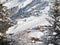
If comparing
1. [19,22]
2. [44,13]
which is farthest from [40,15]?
[19,22]

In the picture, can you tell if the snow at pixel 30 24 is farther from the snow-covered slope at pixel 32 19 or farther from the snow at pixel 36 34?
the snow at pixel 36 34

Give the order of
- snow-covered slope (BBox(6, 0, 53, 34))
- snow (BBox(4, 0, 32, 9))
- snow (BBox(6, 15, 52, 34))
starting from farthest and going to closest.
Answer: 1. snow (BBox(4, 0, 32, 9))
2. snow-covered slope (BBox(6, 0, 53, 34))
3. snow (BBox(6, 15, 52, 34))

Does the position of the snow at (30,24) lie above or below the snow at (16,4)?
below

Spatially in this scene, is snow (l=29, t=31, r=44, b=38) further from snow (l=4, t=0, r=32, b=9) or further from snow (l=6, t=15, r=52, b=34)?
snow (l=4, t=0, r=32, b=9)

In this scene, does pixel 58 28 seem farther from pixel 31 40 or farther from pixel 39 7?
pixel 39 7

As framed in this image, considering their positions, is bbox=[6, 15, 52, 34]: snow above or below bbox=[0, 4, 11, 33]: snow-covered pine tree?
below

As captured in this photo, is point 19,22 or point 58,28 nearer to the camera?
point 58,28

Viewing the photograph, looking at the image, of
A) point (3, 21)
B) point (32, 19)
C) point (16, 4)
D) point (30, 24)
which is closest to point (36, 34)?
point (30, 24)

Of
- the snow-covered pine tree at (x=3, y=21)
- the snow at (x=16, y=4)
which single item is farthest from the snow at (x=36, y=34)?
the snow at (x=16, y=4)

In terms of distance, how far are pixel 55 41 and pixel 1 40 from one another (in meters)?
3.88

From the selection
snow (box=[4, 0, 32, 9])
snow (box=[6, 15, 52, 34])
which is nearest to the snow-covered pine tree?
snow (box=[6, 15, 52, 34])

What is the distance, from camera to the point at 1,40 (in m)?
A: 18.4

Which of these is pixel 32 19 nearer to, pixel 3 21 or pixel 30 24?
pixel 30 24

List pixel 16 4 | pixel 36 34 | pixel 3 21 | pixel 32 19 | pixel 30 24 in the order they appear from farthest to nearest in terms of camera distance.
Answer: pixel 16 4, pixel 32 19, pixel 30 24, pixel 36 34, pixel 3 21
